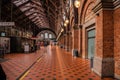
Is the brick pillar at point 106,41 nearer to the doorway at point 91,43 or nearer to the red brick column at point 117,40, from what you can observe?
the red brick column at point 117,40

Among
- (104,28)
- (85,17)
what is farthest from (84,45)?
(104,28)

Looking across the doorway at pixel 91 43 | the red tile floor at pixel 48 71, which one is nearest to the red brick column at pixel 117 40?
the red tile floor at pixel 48 71

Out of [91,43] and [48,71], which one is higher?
[91,43]

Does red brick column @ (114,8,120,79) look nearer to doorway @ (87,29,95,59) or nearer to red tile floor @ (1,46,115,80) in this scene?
red tile floor @ (1,46,115,80)

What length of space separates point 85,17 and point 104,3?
6695mm

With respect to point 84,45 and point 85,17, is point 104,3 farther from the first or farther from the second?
point 84,45

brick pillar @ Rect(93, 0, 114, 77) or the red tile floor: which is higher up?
brick pillar @ Rect(93, 0, 114, 77)

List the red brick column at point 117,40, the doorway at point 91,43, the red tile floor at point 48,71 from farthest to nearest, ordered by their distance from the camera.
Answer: the doorway at point 91,43 → the red tile floor at point 48,71 → the red brick column at point 117,40

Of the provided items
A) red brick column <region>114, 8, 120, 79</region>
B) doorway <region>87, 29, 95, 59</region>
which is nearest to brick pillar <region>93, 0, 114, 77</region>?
red brick column <region>114, 8, 120, 79</region>

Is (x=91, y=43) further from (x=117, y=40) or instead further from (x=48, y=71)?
(x=117, y=40)

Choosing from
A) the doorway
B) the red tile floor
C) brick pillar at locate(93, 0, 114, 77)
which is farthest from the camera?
the doorway

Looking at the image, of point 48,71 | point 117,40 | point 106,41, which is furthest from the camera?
point 48,71

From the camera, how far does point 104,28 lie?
23.7 feet

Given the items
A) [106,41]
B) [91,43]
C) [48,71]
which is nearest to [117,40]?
[106,41]
